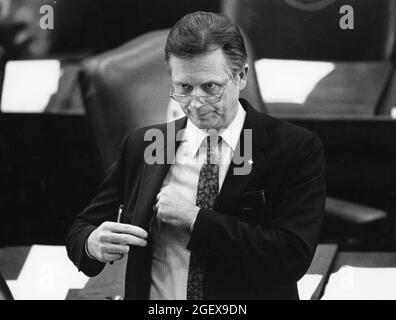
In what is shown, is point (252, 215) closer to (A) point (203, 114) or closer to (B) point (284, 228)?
(B) point (284, 228)

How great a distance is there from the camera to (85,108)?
2039mm

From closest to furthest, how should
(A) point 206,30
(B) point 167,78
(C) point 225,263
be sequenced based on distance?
(A) point 206,30, (C) point 225,263, (B) point 167,78

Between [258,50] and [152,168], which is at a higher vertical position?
[258,50]

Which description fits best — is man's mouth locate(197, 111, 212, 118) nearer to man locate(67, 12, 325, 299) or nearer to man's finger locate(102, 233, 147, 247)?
man locate(67, 12, 325, 299)

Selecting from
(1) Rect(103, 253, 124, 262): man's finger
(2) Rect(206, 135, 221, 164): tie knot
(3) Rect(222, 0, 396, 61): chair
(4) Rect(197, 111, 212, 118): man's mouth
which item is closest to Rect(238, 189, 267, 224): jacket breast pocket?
(2) Rect(206, 135, 221, 164): tie knot

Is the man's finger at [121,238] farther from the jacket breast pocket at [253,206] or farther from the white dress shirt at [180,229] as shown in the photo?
the jacket breast pocket at [253,206]

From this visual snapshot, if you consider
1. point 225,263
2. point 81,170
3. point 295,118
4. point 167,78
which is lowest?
point 225,263

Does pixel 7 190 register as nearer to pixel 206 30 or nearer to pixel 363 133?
pixel 206 30

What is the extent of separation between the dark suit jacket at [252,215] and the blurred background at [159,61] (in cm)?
30

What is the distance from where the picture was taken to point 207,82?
1638 millimetres

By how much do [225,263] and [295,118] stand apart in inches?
23.9

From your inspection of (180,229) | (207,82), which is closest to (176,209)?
(180,229)

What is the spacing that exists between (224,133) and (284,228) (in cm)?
32

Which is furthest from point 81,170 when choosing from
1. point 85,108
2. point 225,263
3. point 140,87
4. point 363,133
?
point 363,133
